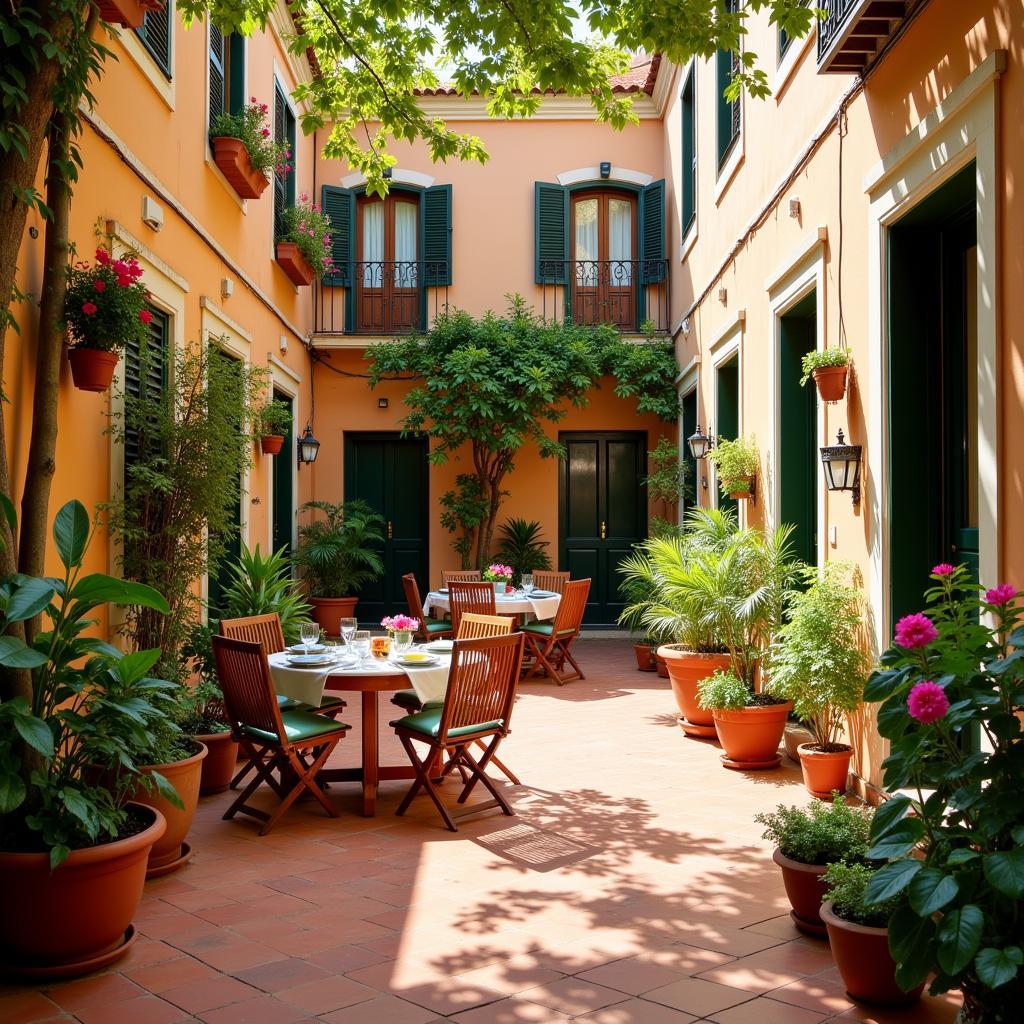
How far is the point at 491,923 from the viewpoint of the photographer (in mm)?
3553

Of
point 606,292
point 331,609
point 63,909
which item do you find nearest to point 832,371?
point 63,909

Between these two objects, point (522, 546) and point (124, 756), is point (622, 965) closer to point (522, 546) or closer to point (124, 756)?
point (124, 756)

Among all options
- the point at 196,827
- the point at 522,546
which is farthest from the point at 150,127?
the point at 522,546

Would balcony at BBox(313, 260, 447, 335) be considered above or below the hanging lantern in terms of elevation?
above

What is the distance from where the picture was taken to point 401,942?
3373 mm

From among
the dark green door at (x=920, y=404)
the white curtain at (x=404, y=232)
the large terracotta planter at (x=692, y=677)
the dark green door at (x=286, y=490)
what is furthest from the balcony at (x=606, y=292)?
the dark green door at (x=920, y=404)

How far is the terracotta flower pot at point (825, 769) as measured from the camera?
495 cm

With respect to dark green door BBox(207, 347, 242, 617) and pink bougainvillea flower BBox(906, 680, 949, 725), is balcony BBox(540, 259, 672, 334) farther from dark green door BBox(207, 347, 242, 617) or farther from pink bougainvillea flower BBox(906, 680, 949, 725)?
pink bougainvillea flower BBox(906, 680, 949, 725)

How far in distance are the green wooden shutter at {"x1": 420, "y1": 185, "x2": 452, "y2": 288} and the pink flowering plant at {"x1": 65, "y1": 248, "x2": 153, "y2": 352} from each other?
27.7 ft

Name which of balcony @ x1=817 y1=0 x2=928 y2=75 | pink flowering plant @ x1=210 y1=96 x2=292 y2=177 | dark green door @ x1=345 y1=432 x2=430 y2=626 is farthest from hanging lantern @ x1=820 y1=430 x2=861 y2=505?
dark green door @ x1=345 y1=432 x2=430 y2=626

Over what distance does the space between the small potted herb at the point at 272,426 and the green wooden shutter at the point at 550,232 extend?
405 cm

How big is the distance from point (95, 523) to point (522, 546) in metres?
7.86

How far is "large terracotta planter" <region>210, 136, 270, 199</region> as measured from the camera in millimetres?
7168

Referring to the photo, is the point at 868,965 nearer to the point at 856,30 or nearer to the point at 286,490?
the point at 856,30
